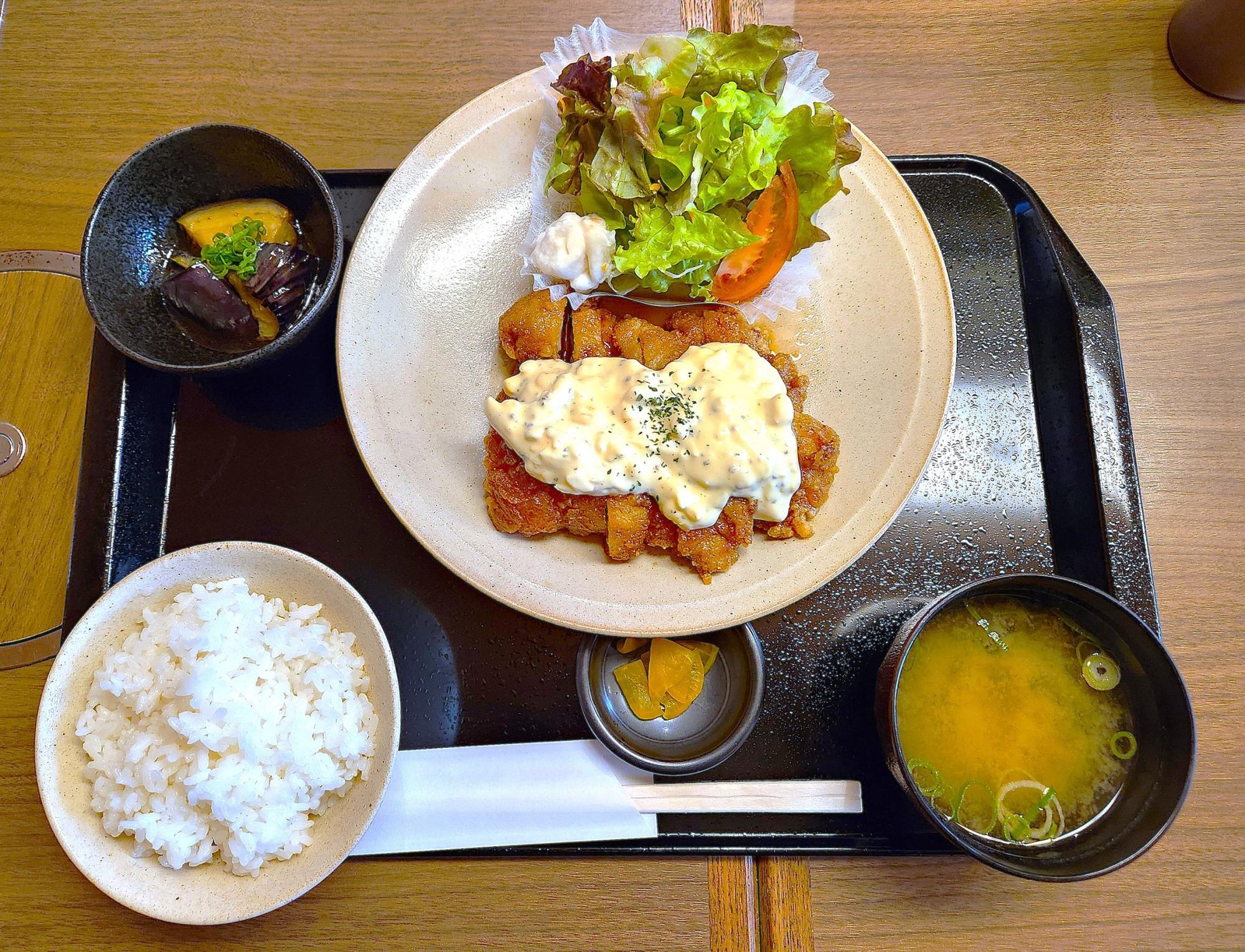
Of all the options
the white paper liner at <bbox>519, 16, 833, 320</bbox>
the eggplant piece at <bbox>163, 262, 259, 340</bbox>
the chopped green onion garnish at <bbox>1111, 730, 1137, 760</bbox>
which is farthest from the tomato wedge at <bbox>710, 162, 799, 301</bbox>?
the chopped green onion garnish at <bbox>1111, 730, 1137, 760</bbox>

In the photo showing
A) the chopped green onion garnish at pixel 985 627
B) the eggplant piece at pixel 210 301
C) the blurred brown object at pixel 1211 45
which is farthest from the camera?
the blurred brown object at pixel 1211 45

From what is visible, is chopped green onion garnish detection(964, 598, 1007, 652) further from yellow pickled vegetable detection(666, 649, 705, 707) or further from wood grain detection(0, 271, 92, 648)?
wood grain detection(0, 271, 92, 648)

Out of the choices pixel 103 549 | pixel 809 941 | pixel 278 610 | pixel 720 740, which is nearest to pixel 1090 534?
pixel 720 740

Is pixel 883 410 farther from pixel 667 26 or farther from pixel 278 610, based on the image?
pixel 278 610

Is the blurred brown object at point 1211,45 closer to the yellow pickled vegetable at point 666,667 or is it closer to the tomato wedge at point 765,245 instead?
the tomato wedge at point 765,245

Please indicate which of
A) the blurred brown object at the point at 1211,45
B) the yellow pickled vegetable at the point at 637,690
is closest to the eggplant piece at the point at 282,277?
the yellow pickled vegetable at the point at 637,690

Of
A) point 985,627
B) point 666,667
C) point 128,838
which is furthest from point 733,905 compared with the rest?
point 128,838
